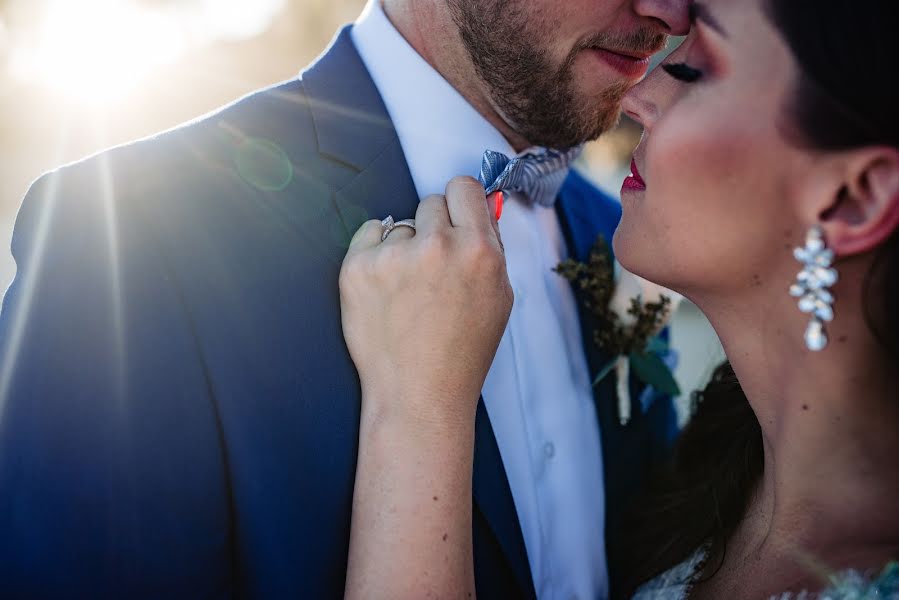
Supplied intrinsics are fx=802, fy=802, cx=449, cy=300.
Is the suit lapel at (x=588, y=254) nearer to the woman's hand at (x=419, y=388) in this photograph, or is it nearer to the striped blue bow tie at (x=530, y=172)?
the striped blue bow tie at (x=530, y=172)

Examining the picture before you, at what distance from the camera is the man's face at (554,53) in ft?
7.41

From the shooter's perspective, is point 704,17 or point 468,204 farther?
point 468,204

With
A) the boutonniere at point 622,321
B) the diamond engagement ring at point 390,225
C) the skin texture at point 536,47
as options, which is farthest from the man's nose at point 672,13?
the diamond engagement ring at point 390,225

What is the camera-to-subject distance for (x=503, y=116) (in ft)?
8.04

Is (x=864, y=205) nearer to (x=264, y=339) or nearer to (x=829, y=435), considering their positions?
(x=829, y=435)

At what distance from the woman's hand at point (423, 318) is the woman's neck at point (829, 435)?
Answer: 0.63 m


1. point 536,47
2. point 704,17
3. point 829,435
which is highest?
point 536,47

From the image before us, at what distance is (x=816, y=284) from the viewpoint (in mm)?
1725

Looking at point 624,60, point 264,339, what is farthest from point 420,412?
point 624,60

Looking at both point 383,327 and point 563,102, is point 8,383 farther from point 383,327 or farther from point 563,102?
point 563,102

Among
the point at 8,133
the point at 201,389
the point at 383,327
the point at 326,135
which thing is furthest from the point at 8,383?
the point at 8,133

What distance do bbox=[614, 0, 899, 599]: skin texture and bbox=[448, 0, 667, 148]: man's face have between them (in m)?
0.36

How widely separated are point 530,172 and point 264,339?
38.3 inches

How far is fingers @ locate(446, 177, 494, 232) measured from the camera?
1.97m
